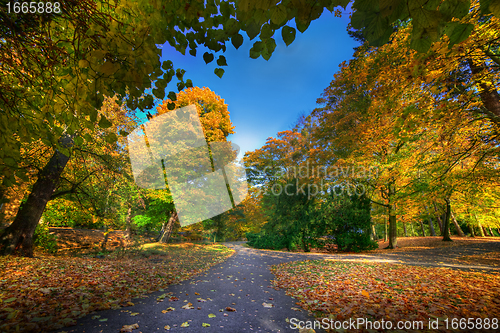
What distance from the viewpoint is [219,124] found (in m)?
15.5

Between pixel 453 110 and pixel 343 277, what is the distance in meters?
4.86

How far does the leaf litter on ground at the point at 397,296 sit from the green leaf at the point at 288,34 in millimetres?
3524

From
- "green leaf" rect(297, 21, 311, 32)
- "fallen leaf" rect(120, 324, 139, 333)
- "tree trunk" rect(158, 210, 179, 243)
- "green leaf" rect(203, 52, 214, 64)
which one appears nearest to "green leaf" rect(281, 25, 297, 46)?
"green leaf" rect(297, 21, 311, 32)

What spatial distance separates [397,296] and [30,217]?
32.9 feet

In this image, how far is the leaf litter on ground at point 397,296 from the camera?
2552mm

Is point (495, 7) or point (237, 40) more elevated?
point (237, 40)

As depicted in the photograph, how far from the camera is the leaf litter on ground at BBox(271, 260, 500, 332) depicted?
8.37 feet

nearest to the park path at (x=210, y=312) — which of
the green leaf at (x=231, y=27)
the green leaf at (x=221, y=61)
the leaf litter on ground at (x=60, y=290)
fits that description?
the leaf litter on ground at (x=60, y=290)

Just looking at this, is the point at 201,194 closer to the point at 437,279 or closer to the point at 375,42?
the point at 437,279

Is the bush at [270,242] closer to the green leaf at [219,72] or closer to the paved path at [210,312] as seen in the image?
the paved path at [210,312]

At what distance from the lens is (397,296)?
10.8 feet

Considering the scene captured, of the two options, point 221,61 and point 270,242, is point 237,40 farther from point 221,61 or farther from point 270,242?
point 270,242

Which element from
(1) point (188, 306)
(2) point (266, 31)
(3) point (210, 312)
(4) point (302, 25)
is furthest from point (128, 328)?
(4) point (302, 25)

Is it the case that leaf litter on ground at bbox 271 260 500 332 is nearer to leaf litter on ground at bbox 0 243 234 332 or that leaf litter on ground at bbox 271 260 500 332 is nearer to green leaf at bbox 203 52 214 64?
leaf litter on ground at bbox 0 243 234 332
